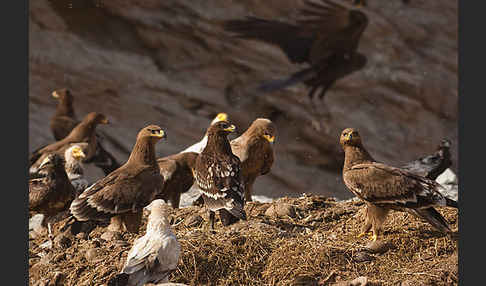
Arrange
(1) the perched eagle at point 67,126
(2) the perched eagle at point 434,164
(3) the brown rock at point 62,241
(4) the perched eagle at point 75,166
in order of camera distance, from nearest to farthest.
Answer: (3) the brown rock at point 62,241, (4) the perched eagle at point 75,166, (2) the perched eagle at point 434,164, (1) the perched eagle at point 67,126

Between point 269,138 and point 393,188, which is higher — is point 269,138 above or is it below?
below

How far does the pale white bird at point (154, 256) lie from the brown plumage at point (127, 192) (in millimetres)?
909

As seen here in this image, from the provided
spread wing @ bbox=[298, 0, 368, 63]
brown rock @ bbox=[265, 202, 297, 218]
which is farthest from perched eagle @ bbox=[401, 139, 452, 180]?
spread wing @ bbox=[298, 0, 368, 63]

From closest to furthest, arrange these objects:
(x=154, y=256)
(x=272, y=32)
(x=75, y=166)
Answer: (x=154, y=256) → (x=75, y=166) → (x=272, y=32)

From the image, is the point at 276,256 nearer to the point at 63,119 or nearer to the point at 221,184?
the point at 221,184

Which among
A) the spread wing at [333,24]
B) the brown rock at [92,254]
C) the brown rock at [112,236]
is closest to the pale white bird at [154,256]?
the brown rock at [92,254]

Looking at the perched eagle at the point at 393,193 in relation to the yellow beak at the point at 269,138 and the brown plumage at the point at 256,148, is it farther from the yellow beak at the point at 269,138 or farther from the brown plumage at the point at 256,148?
the brown plumage at the point at 256,148

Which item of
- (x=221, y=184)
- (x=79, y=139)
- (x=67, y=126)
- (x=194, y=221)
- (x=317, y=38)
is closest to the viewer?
(x=221, y=184)

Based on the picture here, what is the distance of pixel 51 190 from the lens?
17.9ft

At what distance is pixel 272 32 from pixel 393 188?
8140 mm

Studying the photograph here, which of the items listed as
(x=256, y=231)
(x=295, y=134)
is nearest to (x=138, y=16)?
(x=295, y=134)

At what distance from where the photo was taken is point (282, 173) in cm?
1284

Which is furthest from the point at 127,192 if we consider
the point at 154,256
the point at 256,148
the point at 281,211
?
the point at 256,148

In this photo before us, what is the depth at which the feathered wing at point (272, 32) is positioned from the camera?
12.3 metres
